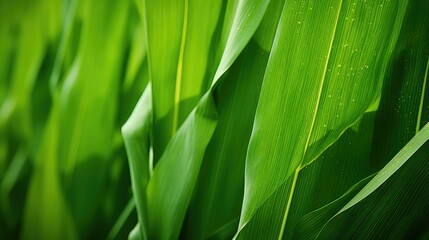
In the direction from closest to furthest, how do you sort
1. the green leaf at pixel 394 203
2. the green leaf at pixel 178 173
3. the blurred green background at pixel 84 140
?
the green leaf at pixel 394 203 < the green leaf at pixel 178 173 < the blurred green background at pixel 84 140

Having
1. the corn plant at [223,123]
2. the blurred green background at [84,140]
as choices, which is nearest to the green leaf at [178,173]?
the corn plant at [223,123]

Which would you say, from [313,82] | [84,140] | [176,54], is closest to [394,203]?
[313,82]

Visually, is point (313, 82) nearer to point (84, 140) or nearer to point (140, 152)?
point (140, 152)

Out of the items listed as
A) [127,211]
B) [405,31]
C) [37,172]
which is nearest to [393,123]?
[405,31]

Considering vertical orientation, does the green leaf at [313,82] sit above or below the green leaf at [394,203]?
above

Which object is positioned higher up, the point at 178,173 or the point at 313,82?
the point at 313,82

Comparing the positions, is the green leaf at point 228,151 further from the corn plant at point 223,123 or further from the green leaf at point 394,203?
the green leaf at point 394,203

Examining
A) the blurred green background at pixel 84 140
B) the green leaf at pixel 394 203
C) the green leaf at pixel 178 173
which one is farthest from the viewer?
the blurred green background at pixel 84 140

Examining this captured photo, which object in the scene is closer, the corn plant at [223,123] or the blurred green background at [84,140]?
the corn plant at [223,123]

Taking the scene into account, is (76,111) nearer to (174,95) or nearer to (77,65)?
(77,65)
